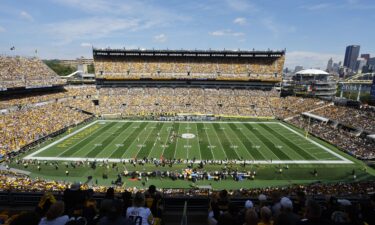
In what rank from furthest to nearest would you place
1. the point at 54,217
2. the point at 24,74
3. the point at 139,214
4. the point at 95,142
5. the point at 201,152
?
the point at 24,74, the point at 95,142, the point at 201,152, the point at 139,214, the point at 54,217

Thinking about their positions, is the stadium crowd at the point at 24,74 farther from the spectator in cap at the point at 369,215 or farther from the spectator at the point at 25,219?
the spectator in cap at the point at 369,215

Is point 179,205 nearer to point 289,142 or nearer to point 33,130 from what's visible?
point 289,142

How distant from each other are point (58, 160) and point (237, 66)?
47.8 m

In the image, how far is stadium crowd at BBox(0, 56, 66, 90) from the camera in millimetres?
40606

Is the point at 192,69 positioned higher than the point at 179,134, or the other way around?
the point at 192,69

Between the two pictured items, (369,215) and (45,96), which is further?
(45,96)

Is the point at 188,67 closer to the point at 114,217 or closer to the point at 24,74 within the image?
the point at 24,74

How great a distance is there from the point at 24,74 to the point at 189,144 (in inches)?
1280

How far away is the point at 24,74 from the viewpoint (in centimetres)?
4438

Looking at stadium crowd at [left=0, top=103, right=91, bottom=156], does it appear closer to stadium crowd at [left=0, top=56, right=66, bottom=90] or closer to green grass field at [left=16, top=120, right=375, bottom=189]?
green grass field at [left=16, top=120, right=375, bottom=189]

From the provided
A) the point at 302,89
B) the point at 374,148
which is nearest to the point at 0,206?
the point at 374,148

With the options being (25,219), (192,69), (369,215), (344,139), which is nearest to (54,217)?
(25,219)

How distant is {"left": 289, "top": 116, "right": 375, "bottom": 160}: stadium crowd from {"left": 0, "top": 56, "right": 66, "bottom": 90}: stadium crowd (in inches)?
1818

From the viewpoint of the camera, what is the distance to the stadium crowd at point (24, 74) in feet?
133
